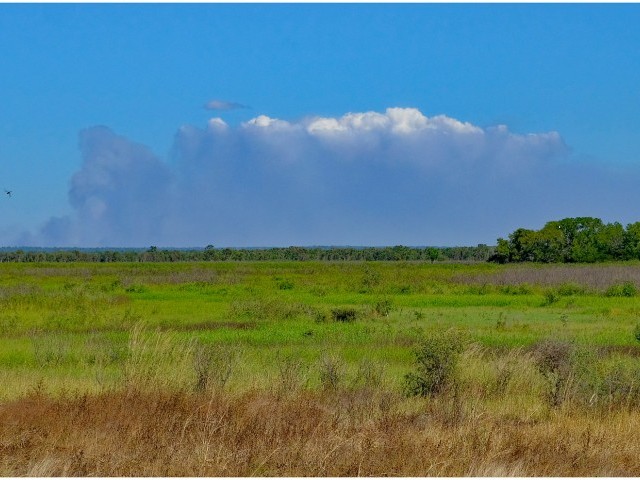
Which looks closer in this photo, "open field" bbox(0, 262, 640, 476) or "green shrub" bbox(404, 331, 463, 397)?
"open field" bbox(0, 262, 640, 476)

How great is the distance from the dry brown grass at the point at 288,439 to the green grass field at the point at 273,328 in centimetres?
198

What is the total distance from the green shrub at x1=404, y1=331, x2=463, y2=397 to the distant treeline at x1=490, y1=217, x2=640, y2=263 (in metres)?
90.0

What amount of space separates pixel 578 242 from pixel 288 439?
9813 centimetres

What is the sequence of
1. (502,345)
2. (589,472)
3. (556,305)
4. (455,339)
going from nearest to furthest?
(589,472) < (455,339) < (502,345) < (556,305)

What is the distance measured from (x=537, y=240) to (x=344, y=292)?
62.6m

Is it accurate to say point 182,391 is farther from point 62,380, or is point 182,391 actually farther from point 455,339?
point 455,339

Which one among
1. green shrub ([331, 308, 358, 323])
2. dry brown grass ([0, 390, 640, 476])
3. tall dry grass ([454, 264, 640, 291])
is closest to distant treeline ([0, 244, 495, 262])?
tall dry grass ([454, 264, 640, 291])

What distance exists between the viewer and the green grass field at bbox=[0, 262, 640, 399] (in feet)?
49.2

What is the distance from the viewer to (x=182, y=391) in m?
11.9

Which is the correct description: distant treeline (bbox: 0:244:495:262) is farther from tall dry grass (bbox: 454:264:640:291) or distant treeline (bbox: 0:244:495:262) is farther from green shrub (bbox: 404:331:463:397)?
green shrub (bbox: 404:331:463:397)

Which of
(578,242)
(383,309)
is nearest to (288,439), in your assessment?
(383,309)

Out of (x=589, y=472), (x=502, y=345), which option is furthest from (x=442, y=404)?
(x=502, y=345)

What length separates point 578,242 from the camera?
332 ft

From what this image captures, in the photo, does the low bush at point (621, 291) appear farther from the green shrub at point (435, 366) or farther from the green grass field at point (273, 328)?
the green shrub at point (435, 366)
